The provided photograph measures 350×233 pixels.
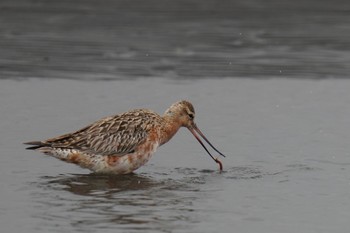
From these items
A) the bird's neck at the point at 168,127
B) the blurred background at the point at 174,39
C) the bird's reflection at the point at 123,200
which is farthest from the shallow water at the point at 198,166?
the blurred background at the point at 174,39

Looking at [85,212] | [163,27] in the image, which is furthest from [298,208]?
[163,27]

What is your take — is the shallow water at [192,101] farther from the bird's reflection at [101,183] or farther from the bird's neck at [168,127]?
the bird's neck at [168,127]

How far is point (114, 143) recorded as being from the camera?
12.6 metres

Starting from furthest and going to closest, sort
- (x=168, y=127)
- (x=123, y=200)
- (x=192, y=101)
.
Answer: (x=192, y=101), (x=168, y=127), (x=123, y=200)

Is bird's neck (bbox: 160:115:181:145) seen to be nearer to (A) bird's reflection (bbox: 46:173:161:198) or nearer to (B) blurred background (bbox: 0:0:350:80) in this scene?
(A) bird's reflection (bbox: 46:173:161:198)

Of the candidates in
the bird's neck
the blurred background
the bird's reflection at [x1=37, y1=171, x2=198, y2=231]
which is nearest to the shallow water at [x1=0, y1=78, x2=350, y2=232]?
the bird's reflection at [x1=37, y1=171, x2=198, y2=231]

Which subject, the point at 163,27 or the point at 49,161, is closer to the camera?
the point at 49,161

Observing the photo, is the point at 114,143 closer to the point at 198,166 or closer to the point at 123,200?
the point at 198,166

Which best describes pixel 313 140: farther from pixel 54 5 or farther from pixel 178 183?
pixel 54 5

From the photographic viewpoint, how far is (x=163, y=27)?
22062 mm

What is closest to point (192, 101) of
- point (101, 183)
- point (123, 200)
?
point (101, 183)

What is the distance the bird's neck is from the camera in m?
13.0

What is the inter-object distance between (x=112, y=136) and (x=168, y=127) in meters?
0.76

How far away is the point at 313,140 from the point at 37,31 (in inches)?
357
